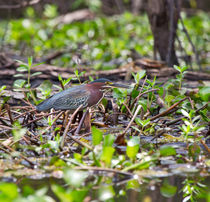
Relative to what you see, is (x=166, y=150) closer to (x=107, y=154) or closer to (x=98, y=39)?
(x=107, y=154)

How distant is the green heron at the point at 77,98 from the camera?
13.5ft

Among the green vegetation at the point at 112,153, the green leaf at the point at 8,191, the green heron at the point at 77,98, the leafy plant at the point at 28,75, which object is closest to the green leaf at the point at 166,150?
the green vegetation at the point at 112,153

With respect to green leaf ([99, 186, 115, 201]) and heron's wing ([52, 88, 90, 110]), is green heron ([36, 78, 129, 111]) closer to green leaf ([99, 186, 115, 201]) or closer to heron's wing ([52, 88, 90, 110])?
heron's wing ([52, 88, 90, 110])

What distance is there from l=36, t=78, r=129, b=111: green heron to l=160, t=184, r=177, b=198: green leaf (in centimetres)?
136

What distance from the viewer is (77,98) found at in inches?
161

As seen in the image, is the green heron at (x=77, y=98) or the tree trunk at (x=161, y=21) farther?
the tree trunk at (x=161, y=21)

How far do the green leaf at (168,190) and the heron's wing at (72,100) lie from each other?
1363 mm

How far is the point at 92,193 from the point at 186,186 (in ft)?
2.05

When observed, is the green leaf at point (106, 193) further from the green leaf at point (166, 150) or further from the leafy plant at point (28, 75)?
the leafy plant at point (28, 75)

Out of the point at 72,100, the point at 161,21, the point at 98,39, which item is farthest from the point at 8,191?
the point at 98,39

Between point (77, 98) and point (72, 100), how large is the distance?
0.05 metres

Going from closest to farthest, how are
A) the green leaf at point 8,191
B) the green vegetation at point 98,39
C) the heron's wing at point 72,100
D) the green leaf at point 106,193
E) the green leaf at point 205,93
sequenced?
the green leaf at point 8,191 → the green leaf at point 106,193 → the heron's wing at point 72,100 → the green leaf at point 205,93 → the green vegetation at point 98,39

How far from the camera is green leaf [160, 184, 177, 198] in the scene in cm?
285

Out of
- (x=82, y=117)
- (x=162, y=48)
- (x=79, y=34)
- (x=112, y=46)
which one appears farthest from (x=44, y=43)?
(x=82, y=117)
